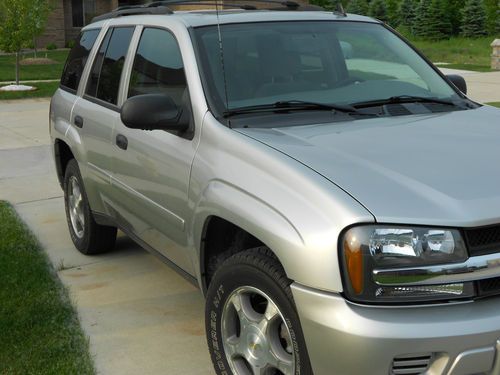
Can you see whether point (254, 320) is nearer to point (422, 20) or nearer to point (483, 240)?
point (483, 240)

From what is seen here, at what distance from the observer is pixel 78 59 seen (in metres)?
5.63

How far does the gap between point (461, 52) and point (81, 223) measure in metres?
27.4

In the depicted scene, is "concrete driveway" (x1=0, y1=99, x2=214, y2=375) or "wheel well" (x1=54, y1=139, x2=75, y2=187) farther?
"wheel well" (x1=54, y1=139, x2=75, y2=187)

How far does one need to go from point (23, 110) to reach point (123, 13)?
10.4 metres

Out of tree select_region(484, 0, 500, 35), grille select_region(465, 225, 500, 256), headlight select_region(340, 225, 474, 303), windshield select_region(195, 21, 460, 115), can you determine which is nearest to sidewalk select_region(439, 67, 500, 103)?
windshield select_region(195, 21, 460, 115)

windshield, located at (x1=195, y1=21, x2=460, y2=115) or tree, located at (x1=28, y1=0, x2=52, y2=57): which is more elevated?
windshield, located at (x1=195, y1=21, x2=460, y2=115)

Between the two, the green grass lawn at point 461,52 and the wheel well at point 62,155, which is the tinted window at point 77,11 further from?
the wheel well at point 62,155

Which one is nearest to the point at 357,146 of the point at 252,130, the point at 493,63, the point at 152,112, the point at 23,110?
the point at 252,130

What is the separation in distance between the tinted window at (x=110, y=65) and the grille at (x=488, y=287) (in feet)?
9.08

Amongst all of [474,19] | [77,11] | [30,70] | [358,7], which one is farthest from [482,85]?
[358,7]

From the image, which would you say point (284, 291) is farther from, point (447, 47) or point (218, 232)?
point (447, 47)

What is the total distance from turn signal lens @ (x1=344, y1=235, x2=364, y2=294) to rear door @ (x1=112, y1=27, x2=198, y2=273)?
120 centimetres

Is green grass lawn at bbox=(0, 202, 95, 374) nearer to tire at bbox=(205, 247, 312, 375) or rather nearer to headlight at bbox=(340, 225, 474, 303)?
tire at bbox=(205, 247, 312, 375)

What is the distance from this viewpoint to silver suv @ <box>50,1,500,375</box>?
256cm
